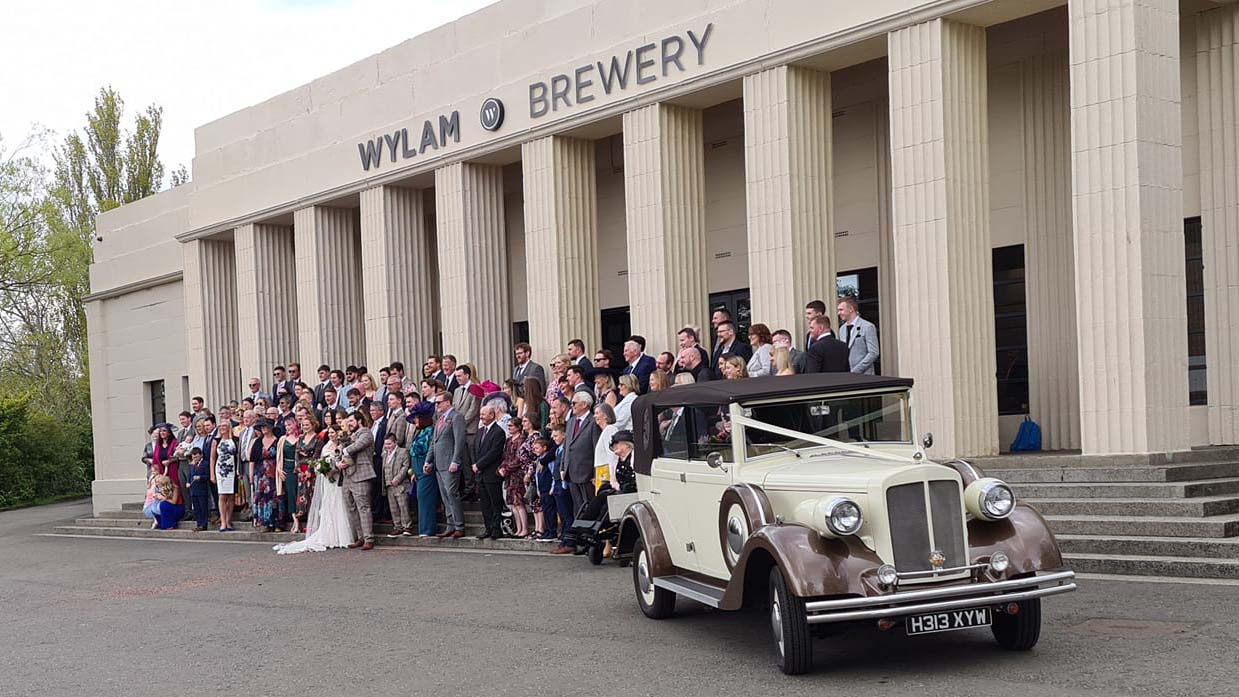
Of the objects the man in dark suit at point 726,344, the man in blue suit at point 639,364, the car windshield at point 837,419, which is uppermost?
the man in dark suit at point 726,344

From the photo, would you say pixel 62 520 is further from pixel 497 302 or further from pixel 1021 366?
pixel 1021 366

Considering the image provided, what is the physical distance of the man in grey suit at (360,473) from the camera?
16.9 m

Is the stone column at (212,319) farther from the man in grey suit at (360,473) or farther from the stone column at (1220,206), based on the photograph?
the stone column at (1220,206)

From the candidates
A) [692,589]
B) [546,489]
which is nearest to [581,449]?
[546,489]

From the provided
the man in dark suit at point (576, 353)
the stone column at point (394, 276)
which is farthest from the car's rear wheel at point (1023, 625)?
the stone column at point (394, 276)

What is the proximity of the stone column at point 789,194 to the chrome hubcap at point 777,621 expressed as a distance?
8.10 metres

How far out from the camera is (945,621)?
710 cm

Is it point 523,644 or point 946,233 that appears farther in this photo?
point 946,233

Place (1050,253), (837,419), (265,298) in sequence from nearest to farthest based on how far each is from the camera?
(837,419) → (1050,253) → (265,298)

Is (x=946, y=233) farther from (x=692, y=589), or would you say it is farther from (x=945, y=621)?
(x=945, y=621)

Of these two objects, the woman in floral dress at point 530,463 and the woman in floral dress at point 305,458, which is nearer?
the woman in floral dress at point 530,463

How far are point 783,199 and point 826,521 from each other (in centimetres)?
875

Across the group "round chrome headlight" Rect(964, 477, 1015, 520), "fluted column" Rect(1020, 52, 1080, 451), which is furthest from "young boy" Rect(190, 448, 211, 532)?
"round chrome headlight" Rect(964, 477, 1015, 520)

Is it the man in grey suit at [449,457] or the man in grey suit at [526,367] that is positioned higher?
the man in grey suit at [526,367]
